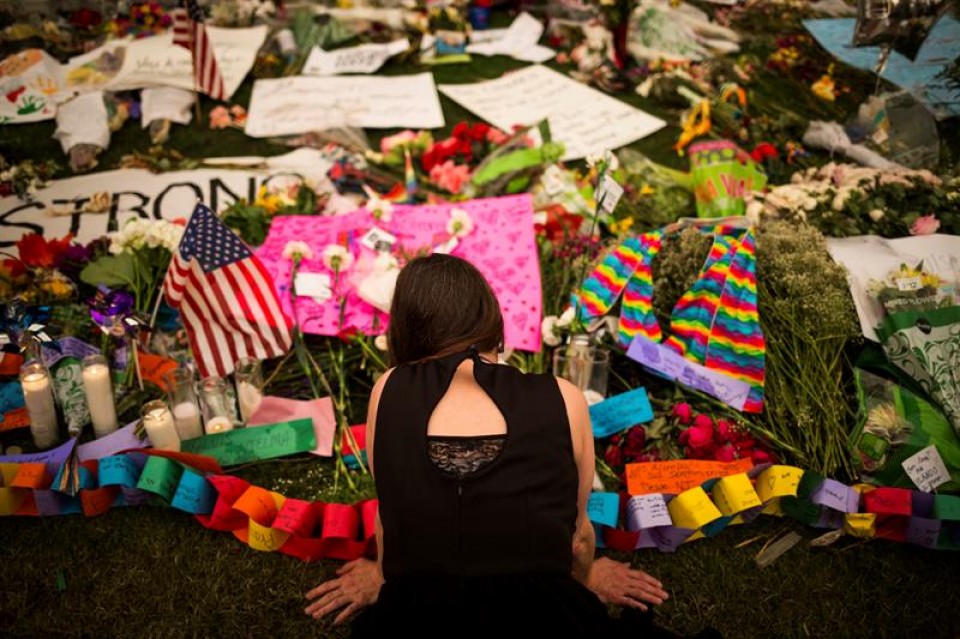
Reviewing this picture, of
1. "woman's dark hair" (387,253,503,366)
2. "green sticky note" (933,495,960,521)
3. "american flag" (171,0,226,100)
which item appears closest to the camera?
"woman's dark hair" (387,253,503,366)

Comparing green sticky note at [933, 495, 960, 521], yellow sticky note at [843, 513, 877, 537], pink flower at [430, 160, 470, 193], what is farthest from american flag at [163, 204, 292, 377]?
green sticky note at [933, 495, 960, 521]

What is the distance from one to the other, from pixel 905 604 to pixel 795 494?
0.43 metres

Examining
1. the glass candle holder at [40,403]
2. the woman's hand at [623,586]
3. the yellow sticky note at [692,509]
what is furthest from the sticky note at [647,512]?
the glass candle holder at [40,403]

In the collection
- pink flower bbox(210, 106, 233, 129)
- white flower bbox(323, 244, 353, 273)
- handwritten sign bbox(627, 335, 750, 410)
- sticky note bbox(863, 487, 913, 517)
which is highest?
pink flower bbox(210, 106, 233, 129)

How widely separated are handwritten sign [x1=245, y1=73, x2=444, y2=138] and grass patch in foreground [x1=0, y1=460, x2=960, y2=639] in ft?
9.94

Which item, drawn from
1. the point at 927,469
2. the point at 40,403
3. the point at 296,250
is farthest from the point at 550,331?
the point at 40,403

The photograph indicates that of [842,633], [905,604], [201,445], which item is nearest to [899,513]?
[905,604]

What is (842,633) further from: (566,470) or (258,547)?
(258,547)

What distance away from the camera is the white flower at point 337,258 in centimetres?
318

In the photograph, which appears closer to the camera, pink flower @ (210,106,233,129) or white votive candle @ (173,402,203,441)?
white votive candle @ (173,402,203,441)

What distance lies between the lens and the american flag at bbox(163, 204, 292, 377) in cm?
278

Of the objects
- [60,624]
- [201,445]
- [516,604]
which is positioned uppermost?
[516,604]

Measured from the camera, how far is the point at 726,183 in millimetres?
3703

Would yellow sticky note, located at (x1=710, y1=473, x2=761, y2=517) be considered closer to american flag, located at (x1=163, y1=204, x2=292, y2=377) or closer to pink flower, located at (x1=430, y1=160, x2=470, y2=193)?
american flag, located at (x1=163, y1=204, x2=292, y2=377)
